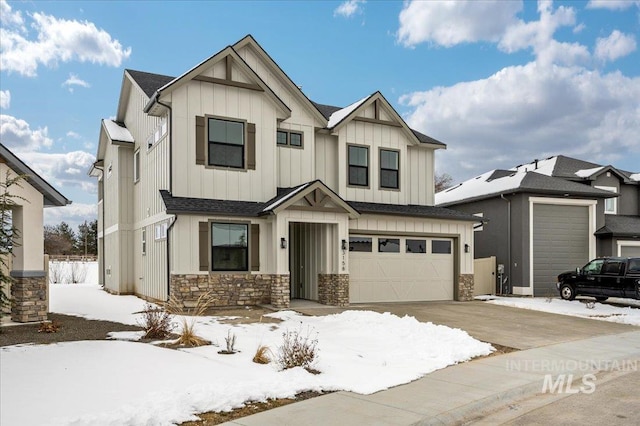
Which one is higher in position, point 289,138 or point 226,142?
point 289,138

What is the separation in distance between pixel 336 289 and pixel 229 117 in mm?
6400

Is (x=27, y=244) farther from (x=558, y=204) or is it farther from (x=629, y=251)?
(x=629, y=251)

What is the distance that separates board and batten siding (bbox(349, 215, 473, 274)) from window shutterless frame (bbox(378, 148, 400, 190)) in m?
1.89

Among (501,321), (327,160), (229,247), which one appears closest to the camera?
(501,321)

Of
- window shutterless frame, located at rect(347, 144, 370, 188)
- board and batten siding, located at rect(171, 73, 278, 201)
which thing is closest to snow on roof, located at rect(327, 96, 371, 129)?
window shutterless frame, located at rect(347, 144, 370, 188)

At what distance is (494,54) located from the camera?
20.9m

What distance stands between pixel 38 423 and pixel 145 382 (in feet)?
5.37

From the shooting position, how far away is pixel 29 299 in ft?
39.7

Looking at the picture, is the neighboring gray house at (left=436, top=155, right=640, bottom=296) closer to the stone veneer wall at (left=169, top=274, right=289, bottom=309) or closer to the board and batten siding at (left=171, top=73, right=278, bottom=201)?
the board and batten siding at (left=171, top=73, right=278, bottom=201)

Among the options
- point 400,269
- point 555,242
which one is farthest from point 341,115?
point 555,242

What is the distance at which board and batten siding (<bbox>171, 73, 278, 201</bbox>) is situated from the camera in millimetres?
15555

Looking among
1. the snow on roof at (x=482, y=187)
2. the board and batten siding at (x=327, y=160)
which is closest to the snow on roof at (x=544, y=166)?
the snow on roof at (x=482, y=187)

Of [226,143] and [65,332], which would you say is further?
[226,143]

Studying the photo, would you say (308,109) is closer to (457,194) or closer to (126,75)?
(126,75)
